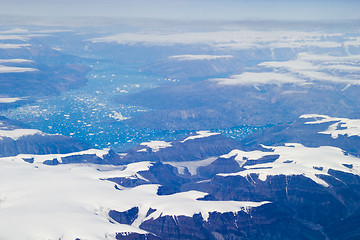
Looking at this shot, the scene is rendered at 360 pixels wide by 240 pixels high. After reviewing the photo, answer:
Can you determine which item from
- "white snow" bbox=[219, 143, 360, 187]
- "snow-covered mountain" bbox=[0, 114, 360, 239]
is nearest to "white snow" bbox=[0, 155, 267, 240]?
"snow-covered mountain" bbox=[0, 114, 360, 239]

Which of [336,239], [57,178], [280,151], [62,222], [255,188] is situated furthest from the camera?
[280,151]

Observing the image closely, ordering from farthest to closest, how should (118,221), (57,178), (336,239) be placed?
(57,178), (336,239), (118,221)

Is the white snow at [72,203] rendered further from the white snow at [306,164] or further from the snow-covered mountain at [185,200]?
the white snow at [306,164]

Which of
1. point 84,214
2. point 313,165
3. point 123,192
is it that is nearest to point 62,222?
point 84,214

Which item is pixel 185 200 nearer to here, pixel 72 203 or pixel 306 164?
pixel 72 203

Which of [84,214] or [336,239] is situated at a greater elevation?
[84,214]

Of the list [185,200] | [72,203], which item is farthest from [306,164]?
[72,203]

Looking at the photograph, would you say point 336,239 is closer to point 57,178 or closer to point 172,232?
point 172,232
